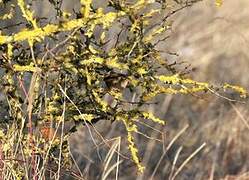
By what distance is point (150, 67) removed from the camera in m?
2.13

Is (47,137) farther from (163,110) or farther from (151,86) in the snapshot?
(163,110)

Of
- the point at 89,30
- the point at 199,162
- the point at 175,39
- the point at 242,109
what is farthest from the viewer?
the point at 175,39

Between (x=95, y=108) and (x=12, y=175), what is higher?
(x=95, y=108)

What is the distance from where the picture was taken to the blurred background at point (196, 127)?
362 cm

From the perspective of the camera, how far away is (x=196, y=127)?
4461 mm

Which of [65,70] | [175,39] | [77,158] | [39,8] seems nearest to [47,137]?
[65,70]

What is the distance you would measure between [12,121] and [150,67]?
415 mm

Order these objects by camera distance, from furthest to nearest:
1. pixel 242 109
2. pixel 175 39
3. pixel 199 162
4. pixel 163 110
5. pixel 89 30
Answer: pixel 175 39, pixel 163 110, pixel 242 109, pixel 199 162, pixel 89 30

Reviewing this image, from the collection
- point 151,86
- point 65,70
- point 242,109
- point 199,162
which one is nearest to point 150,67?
point 151,86

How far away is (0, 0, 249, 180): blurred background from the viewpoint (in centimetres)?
362

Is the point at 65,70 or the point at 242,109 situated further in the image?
the point at 242,109

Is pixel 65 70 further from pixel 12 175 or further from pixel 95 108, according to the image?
pixel 12 175

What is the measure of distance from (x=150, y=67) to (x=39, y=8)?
230 centimetres

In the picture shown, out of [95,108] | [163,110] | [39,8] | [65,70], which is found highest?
[65,70]
